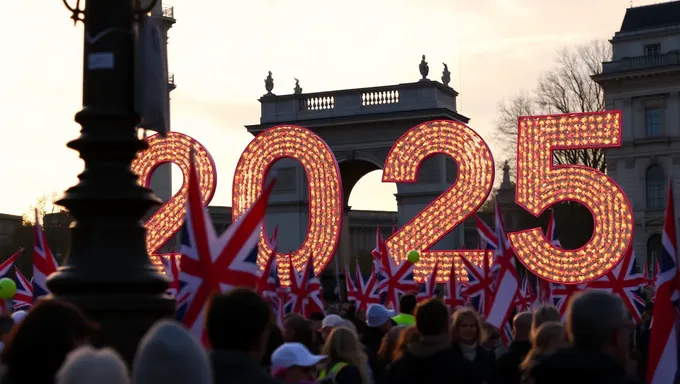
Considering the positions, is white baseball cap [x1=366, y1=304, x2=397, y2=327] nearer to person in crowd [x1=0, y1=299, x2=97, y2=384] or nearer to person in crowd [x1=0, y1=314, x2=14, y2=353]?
person in crowd [x1=0, y1=314, x2=14, y2=353]

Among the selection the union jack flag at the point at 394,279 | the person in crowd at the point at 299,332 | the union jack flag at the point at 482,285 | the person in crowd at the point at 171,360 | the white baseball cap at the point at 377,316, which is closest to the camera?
the person in crowd at the point at 171,360

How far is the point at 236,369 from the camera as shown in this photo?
4.57 metres

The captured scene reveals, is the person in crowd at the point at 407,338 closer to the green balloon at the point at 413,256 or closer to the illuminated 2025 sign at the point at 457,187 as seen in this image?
the illuminated 2025 sign at the point at 457,187

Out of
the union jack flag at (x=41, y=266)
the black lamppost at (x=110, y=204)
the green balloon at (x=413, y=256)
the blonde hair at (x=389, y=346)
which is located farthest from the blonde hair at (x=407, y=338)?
the green balloon at (x=413, y=256)

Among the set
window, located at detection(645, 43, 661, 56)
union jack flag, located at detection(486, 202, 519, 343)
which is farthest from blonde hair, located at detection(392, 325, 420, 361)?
window, located at detection(645, 43, 661, 56)

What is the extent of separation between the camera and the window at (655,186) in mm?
60156

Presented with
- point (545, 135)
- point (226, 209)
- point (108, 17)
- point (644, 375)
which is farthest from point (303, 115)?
point (108, 17)

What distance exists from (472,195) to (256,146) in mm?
3966

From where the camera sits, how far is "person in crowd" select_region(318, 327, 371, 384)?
23.5 feet

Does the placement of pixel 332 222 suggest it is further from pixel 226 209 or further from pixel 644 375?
pixel 226 209

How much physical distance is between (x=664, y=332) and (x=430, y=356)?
3.35 metres

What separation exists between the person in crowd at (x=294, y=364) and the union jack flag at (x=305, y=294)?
38.4 ft

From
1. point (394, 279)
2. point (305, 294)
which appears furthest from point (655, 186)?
point (305, 294)

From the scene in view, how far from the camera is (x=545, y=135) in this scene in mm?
19312
